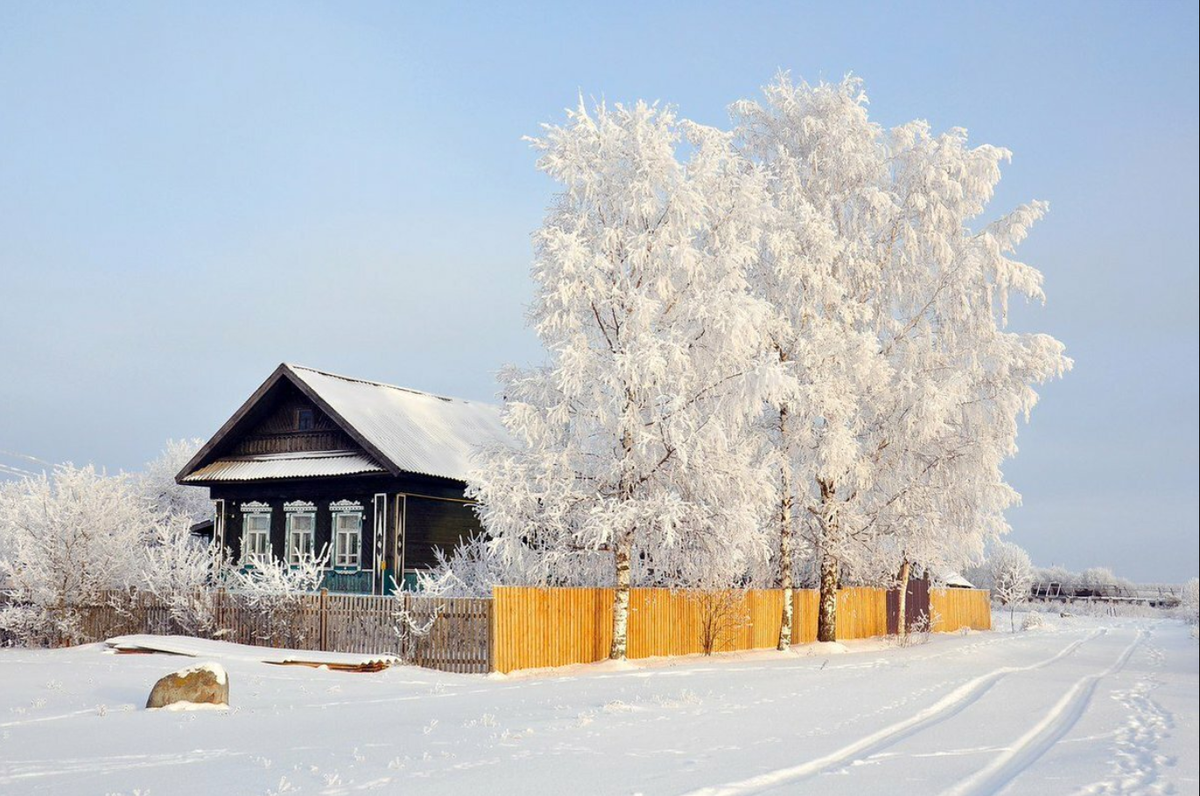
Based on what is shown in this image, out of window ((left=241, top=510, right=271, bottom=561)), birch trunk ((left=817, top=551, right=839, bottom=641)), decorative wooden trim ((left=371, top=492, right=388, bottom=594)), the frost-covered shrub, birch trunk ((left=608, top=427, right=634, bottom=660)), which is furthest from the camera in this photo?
window ((left=241, top=510, right=271, bottom=561))

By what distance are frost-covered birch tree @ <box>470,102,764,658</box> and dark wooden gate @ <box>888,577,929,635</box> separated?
59.5 ft

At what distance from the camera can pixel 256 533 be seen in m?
34.7

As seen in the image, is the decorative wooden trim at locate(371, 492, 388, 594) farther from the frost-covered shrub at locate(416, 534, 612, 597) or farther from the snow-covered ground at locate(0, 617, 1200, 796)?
the snow-covered ground at locate(0, 617, 1200, 796)

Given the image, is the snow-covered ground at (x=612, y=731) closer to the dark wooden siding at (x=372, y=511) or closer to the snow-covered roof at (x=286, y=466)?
the dark wooden siding at (x=372, y=511)

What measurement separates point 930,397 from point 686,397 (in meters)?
8.16

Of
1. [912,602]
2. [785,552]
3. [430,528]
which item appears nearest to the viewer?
Result: [785,552]

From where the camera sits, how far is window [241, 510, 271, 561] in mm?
34438

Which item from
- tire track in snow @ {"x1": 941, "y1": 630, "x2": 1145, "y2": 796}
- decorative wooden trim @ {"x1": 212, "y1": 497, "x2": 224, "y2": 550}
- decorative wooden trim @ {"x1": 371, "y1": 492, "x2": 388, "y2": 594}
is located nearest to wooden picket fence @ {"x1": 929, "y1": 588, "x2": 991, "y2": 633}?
decorative wooden trim @ {"x1": 371, "y1": 492, "x2": 388, "y2": 594}

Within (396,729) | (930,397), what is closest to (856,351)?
(930,397)

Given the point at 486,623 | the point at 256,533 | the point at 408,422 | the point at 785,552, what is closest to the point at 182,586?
the point at 256,533

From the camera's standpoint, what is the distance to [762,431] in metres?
28.8

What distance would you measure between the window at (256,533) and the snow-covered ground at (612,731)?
11.7 meters

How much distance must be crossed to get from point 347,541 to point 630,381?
1437cm

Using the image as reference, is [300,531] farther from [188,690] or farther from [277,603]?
[188,690]
